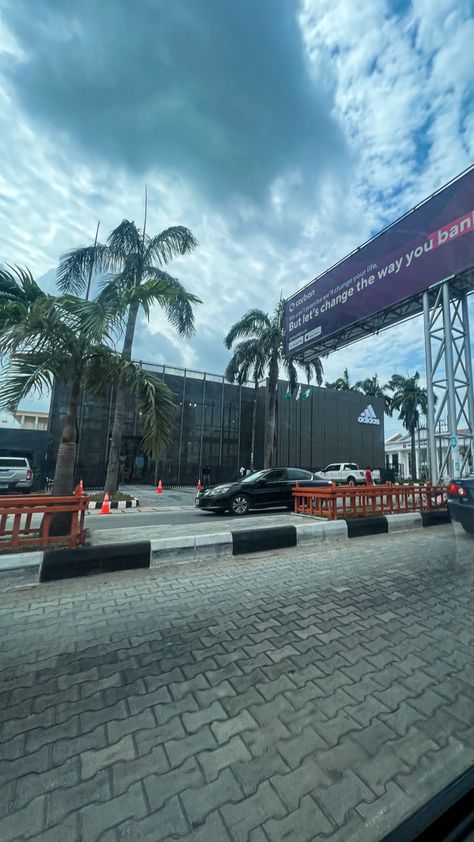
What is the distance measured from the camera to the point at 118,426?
41.2 ft

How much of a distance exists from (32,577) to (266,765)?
3.30 m

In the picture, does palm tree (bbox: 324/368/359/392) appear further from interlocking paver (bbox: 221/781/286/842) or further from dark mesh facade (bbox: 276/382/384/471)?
interlocking paver (bbox: 221/781/286/842)

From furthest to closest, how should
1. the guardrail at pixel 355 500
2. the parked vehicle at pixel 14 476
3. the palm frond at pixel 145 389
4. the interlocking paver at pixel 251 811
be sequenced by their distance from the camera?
the parked vehicle at pixel 14 476, the guardrail at pixel 355 500, the palm frond at pixel 145 389, the interlocking paver at pixel 251 811

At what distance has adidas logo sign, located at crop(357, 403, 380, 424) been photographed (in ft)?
96.1

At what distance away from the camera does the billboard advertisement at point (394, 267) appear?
9.30m

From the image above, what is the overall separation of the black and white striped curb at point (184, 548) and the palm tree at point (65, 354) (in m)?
1.42

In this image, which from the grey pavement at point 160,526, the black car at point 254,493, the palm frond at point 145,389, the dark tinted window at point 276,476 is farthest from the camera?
the dark tinted window at point 276,476

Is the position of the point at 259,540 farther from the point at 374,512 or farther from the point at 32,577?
the point at 374,512

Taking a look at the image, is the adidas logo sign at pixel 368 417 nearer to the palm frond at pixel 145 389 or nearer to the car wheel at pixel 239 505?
the car wheel at pixel 239 505

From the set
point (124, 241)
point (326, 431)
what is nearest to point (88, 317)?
point (124, 241)

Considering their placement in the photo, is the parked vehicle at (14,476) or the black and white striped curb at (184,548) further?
the parked vehicle at (14,476)

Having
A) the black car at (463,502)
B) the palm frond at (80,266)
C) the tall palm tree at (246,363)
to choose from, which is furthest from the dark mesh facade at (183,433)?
the black car at (463,502)

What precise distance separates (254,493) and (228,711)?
24.3 ft

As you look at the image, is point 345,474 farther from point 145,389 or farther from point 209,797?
point 209,797
